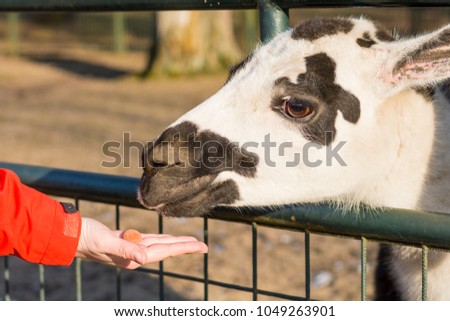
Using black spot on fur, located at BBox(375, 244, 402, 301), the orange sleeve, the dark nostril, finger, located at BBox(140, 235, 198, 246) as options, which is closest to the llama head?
the dark nostril

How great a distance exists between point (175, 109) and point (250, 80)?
31.4 feet

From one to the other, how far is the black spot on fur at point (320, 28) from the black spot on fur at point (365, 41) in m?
0.06

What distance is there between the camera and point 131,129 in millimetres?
11039

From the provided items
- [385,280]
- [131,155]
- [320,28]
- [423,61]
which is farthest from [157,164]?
[131,155]

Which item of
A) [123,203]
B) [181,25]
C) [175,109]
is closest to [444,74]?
[123,203]

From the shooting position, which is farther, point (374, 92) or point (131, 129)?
point (131, 129)

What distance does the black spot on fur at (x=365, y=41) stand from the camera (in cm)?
287

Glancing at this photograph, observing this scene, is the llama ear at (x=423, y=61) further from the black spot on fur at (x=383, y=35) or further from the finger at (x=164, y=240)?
the finger at (x=164, y=240)

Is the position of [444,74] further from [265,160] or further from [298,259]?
[298,259]

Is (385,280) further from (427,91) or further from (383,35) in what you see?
(383,35)

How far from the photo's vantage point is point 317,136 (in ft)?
9.18

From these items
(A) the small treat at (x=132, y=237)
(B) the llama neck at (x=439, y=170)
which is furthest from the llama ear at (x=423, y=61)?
(A) the small treat at (x=132, y=237)

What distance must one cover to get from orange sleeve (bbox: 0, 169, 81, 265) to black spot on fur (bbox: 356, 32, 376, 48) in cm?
114

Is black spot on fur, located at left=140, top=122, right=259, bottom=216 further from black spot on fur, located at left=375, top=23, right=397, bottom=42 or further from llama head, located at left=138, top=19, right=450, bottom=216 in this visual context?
black spot on fur, located at left=375, top=23, right=397, bottom=42
